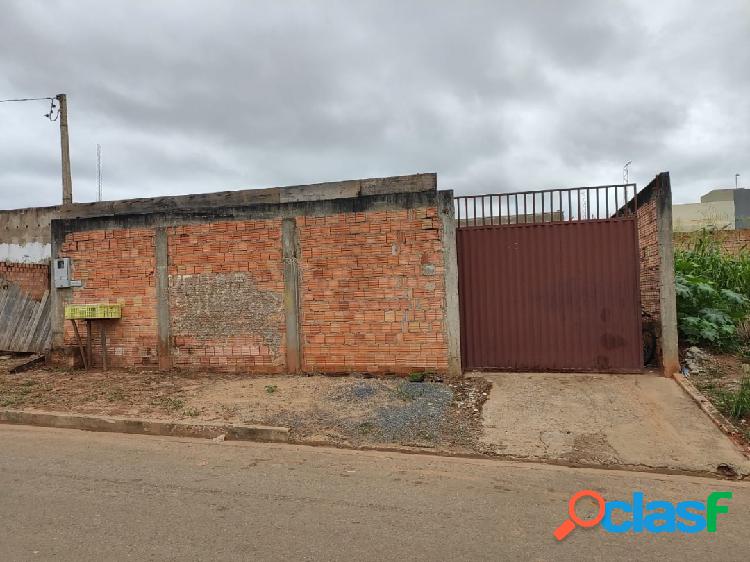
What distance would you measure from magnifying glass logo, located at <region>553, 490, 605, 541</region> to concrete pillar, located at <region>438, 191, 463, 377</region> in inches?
144

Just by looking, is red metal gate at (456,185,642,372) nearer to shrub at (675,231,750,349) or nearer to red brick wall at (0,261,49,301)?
shrub at (675,231,750,349)

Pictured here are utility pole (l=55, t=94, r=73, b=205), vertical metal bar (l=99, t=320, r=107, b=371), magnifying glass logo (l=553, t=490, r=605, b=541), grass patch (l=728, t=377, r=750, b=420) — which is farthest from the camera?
utility pole (l=55, t=94, r=73, b=205)

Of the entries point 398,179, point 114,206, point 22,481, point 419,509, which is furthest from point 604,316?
point 114,206

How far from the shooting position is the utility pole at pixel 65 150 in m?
15.7

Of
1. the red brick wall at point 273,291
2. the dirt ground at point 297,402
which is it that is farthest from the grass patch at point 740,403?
the red brick wall at point 273,291

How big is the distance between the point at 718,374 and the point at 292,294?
6.38m

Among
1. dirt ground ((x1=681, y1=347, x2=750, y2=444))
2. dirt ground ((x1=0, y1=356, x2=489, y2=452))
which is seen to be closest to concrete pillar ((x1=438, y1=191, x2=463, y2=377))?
dirt ground ((x1=0, y1=356, x2=489, y2=452))

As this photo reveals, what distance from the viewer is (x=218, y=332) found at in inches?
349

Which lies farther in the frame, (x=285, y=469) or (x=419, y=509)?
(x=285, y=469)

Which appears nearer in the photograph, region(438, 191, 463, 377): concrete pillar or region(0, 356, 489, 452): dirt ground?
region(0, 356, 489, 452): dirt ground

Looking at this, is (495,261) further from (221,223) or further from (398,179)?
(221,223)

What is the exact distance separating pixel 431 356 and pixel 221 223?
408 centimetres

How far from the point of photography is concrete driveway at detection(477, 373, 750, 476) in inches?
201

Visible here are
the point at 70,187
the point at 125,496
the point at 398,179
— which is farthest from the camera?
the point at 70,187
